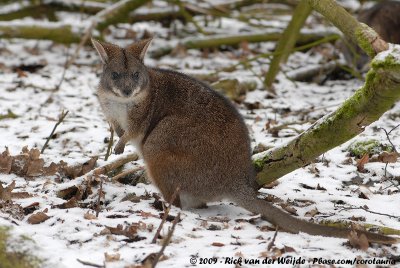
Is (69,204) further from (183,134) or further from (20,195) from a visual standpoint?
(183,134)

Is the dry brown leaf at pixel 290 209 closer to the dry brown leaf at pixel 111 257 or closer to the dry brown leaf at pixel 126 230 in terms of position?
the dry brown leaf at pixel 126 230

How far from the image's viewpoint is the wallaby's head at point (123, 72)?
5.14 m

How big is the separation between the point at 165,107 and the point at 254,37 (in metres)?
5.12

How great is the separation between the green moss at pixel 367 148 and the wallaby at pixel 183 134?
1.57m

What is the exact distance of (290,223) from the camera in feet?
14.0

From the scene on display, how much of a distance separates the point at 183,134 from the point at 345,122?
128 cm

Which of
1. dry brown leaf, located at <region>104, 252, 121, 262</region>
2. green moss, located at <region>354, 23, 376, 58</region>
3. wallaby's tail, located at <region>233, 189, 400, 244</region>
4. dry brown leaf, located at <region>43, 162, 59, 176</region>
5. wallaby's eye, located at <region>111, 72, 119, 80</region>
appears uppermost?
green moss, located at <region>354, 23, 376, 58</region>

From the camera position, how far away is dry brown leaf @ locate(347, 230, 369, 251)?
12.7 feet

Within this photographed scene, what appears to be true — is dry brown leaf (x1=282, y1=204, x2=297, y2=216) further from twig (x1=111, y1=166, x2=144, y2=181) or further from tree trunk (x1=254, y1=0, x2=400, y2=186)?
twig (x1=111, y1=166, x2=144, y2=181)

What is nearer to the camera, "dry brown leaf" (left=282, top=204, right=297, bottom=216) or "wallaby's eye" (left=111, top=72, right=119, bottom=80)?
"dry brown leaf" (left=282, top=204, right=297, bottom=216)

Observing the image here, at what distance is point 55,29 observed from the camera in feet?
30.4

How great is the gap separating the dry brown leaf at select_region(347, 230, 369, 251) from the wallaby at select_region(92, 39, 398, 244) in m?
0.56

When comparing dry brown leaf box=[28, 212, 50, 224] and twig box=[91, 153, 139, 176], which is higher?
dry brown leaf box=[28, 212, 50, 224]

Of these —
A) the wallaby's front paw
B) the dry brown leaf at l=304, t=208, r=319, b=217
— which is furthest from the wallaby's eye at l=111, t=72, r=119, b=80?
the dry brown leaf at l=304, t=208, r=319, b=217
